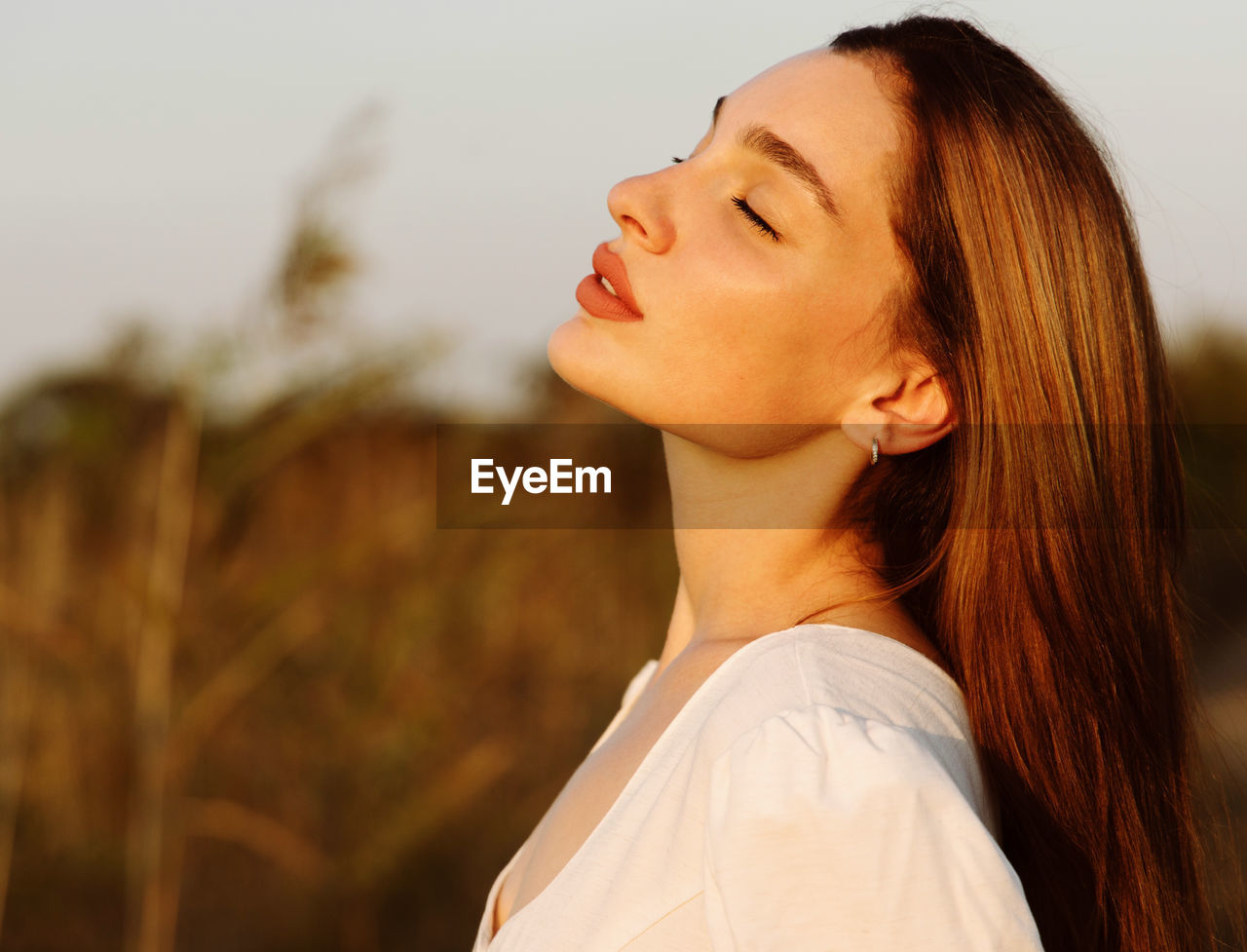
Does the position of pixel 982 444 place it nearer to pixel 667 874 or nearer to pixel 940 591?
pixel 940 591

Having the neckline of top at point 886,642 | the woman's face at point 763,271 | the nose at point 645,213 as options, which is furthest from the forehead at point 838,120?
the neckline of top at point 886,642

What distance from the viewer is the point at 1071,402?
1404 mm

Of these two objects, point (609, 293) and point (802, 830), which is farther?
point (609, 293)

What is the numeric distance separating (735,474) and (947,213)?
41cm

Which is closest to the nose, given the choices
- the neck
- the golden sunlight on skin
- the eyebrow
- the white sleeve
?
the golden sunlight on skin

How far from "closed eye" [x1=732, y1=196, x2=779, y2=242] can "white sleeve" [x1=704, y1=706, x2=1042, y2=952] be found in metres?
0.63

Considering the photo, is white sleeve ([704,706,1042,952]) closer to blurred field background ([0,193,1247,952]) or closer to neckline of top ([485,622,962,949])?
neckline of top ([485,622,962,949])

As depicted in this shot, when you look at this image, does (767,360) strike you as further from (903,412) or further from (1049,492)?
(1049,492)

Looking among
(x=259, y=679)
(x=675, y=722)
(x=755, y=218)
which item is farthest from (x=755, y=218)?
(x=259, y=679)

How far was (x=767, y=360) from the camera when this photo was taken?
1.46 meters

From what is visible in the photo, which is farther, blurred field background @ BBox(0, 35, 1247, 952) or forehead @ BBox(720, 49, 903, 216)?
blurred field background @ BBox(0, 35, 1247, 952)

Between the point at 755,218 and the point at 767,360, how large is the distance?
169 millimetres

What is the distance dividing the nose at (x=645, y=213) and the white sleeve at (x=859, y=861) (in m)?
0.67

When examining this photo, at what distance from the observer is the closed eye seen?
1.45 metres
